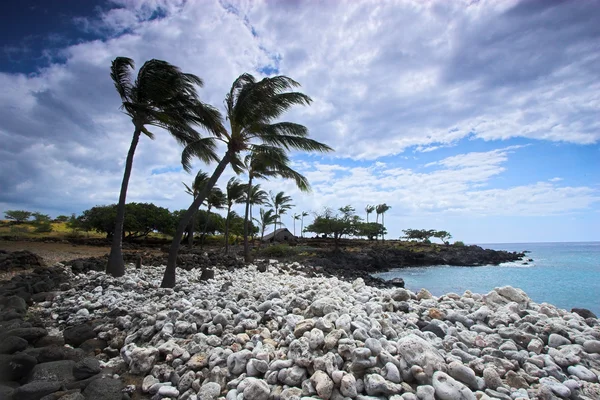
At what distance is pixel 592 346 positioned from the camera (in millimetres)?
4039

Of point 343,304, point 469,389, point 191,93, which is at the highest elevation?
point 191,93

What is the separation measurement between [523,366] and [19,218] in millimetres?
37793

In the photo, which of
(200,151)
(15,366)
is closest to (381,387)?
(15,366)

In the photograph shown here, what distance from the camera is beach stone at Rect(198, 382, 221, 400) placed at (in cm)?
343

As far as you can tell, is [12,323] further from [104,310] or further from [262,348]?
[262,348]

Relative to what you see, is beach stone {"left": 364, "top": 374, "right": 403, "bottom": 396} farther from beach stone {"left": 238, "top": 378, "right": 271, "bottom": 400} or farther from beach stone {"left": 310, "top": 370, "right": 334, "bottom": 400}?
beach stone {"left": 238, "top": 378, "right": 271, "bottom": 400}

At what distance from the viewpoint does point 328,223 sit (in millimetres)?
40656

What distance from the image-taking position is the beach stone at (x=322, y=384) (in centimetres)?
316

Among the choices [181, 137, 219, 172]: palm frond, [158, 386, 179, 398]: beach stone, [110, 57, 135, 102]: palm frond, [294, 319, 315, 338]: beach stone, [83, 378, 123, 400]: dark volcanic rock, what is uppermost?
[110, 57, 135, 102]: palm frond

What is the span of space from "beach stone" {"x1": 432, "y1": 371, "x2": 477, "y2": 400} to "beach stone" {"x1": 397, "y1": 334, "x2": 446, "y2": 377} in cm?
16

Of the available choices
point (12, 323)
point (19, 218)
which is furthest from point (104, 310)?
point (19, 218)

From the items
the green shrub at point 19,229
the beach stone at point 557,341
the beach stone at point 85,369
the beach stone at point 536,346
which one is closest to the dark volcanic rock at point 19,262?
the beach stone at point 85,369

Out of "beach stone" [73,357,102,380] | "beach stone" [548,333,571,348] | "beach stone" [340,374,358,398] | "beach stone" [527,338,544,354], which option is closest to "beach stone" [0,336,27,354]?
"beach stone" [73,357,102,380]

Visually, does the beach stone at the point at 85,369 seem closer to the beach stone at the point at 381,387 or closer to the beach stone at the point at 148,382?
the beach stone at the point at 148,382
